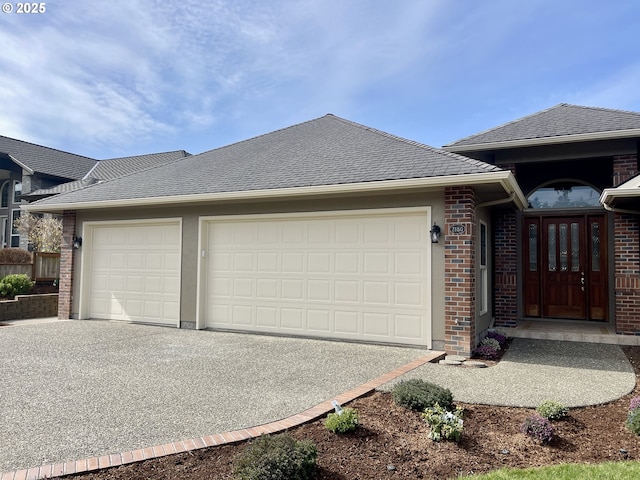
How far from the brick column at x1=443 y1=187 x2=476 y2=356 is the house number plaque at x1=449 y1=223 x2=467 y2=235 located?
0.9 inches

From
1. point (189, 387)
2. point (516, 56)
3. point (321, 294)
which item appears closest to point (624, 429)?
point (189, 387)

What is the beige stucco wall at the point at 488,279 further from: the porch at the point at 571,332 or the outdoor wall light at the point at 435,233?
the outdoor wall light at the point at 435,233

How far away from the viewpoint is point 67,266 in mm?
10703

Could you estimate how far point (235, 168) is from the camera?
33.2 feet

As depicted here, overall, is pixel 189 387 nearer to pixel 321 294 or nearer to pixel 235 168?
pixel 321 294

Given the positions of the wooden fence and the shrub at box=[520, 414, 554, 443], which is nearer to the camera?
the shrub at box=[520, 414, 554, 443]

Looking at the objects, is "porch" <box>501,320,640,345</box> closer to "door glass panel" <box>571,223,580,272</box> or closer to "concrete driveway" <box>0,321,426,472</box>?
"door glass panel" <box>571,223,580,272</box>

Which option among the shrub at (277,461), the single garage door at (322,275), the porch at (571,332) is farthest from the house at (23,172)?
the shrub at (277,461)

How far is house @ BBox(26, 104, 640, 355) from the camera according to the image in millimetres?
7379

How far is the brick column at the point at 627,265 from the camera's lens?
27.5 ft

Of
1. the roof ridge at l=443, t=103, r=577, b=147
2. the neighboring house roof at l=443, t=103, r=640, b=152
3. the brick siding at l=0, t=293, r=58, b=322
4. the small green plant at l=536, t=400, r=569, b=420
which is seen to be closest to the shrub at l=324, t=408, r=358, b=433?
the small green plant at l=536, t=400, r=569, b=420

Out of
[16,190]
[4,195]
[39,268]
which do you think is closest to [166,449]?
[39,268]

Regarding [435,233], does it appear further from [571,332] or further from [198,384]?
[198,384]

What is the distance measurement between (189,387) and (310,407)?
167cm
